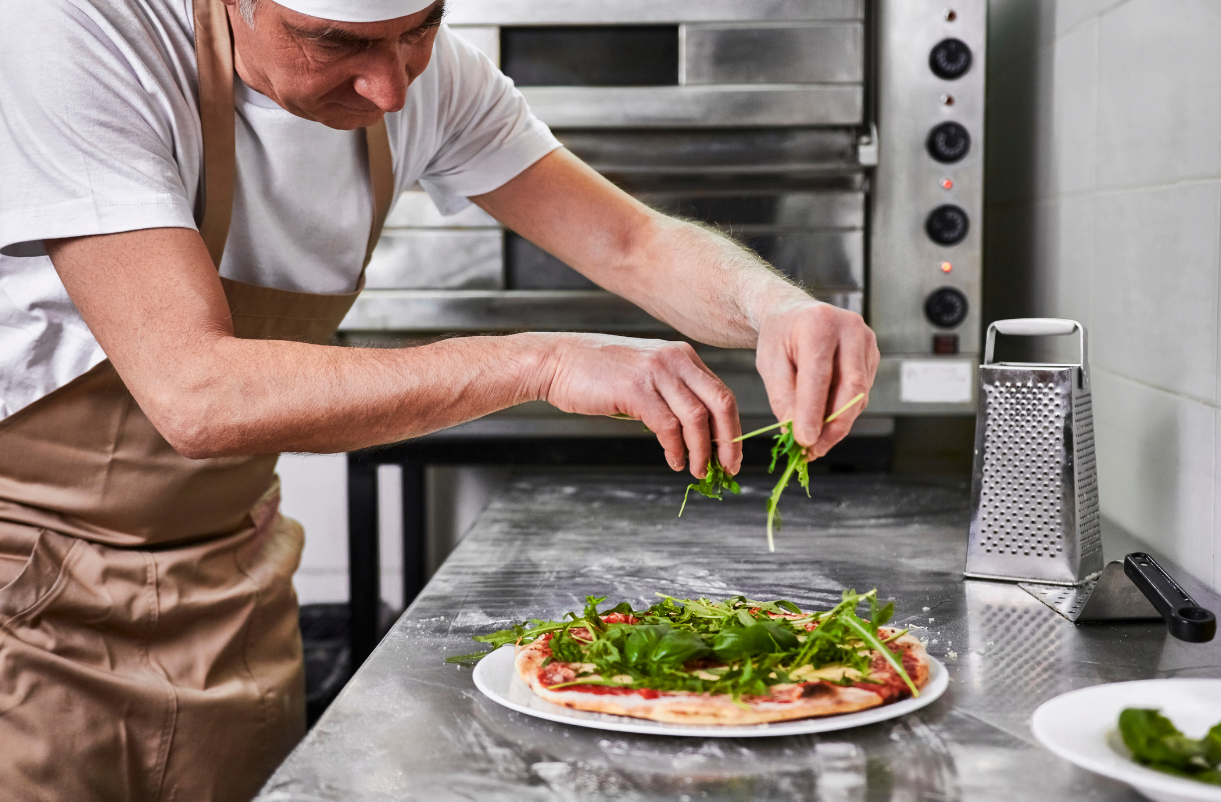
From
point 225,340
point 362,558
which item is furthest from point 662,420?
point 362,558

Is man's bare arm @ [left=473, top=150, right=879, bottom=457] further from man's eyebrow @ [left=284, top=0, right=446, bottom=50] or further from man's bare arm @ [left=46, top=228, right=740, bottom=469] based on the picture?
man's eyebrow @ [left=284, top=0, right=446, bottom=50]

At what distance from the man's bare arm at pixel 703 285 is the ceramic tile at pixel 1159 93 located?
55cm

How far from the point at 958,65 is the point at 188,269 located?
146cm

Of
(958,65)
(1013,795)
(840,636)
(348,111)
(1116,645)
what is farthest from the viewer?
(958,65)

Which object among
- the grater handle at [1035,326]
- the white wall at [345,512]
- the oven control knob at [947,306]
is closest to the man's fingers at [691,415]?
the grater handle at [1035,326]

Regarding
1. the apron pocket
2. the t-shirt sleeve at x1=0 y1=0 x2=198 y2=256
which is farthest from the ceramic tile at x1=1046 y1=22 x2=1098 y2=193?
the apron pocket

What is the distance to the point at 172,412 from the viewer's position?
104 cm

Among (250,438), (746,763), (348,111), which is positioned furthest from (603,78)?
(746,763)

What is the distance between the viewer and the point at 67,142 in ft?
3.51

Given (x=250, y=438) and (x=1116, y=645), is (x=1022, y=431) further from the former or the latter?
(x=250, y=438)

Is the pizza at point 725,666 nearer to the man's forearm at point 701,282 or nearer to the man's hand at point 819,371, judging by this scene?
the man's hand at point 819,371

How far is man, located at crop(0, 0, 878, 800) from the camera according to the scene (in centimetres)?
104

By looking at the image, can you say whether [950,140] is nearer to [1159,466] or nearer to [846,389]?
[1159,466]

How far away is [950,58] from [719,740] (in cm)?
152
